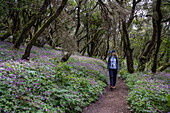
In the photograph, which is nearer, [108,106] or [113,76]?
[108,106]

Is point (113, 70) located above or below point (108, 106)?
above

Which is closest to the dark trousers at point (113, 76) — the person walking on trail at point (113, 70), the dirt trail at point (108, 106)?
the person walking on trail at point (113, 70)

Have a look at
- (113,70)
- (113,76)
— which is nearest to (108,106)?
(113,76)

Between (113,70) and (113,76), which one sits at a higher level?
(113,70)

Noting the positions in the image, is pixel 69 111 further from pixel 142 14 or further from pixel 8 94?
pixel 142 14

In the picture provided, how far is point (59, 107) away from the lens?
13.7ft

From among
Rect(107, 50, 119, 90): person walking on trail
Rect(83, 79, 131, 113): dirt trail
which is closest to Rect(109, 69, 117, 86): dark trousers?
Rect(107, 50, 119, 90): person walking on trail

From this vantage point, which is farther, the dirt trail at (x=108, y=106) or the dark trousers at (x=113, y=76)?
the dark trousers at (x=113, y=76)

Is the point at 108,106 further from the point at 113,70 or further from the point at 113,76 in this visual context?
Answer: the point at 113,70

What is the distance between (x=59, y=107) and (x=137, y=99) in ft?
10.0

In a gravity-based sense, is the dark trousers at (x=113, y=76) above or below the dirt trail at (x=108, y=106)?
above

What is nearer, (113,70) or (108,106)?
(108,106)

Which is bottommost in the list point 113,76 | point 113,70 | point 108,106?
point 108,106

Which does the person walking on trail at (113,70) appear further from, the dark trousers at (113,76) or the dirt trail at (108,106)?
the dirt trail at (108,106)
